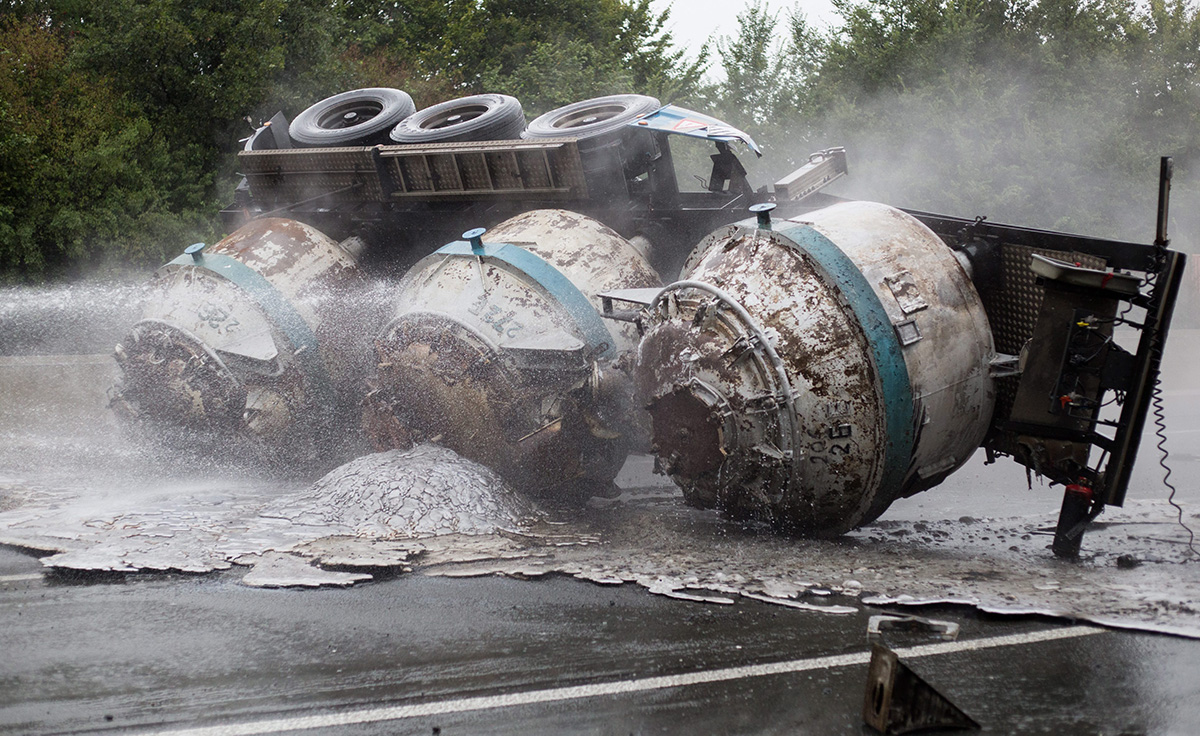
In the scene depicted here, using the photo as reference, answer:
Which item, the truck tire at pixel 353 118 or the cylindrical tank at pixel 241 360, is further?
the truck tire at pixel 353 118

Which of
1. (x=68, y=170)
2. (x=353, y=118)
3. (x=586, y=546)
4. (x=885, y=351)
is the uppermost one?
(x=68, y=170)

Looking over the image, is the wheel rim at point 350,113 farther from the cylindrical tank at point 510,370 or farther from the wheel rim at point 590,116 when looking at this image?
the cylindrical tank at point 510,370

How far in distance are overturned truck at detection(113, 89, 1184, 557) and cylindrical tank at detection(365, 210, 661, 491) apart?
2 centimetres

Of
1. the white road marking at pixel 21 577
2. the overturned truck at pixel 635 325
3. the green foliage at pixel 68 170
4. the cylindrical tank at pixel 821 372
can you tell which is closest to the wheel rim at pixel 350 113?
the overturned truck at pixel 635 325

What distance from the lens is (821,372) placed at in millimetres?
5574

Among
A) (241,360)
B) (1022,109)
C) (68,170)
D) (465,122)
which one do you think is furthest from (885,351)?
(1022,109)

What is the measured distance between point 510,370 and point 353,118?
15.6 feet

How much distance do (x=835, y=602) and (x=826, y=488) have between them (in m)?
0.85

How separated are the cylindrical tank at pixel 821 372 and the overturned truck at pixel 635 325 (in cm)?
1

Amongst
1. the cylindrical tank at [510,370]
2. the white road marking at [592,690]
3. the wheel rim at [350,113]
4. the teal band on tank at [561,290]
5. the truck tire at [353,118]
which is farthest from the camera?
the wheel rim at [350,113]

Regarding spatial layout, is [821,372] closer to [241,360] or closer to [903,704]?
[903,704]

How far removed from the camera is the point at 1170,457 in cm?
948

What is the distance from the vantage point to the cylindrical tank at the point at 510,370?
21.8 ft

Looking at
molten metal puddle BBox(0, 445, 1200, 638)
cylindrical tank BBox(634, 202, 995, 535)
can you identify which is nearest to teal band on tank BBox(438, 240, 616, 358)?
cylindrical tank BBox(634, 202, 995, 535)
